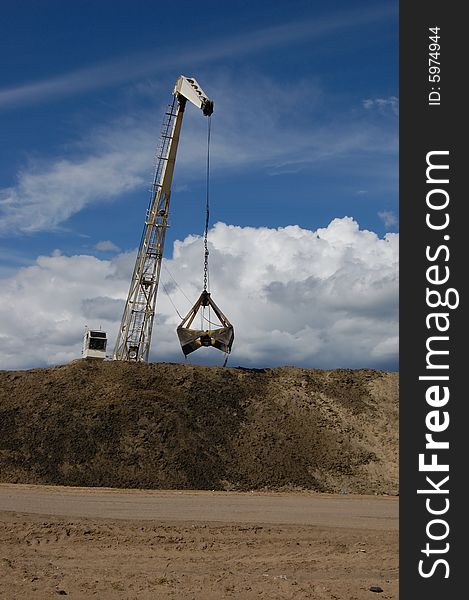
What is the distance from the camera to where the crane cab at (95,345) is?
42.7 m

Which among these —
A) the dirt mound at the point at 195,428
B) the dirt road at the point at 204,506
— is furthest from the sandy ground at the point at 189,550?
the dirt mound at the point at 195,428

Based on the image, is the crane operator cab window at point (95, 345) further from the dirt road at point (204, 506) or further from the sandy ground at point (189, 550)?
the sandy ground at point (189, 550)

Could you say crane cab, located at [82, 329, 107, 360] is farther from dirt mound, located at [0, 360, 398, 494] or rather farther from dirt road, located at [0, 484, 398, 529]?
dirt road, located at [0, 484, 398, 529]

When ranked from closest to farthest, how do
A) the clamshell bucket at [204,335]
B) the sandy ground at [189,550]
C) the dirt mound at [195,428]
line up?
1. the sandy ground at [189,550]
2. the dirt mound at [195,428]
3. the clamshell bucket at [204,335]

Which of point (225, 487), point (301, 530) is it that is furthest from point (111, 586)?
point (225, 487)

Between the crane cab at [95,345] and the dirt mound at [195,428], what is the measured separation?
104 inches

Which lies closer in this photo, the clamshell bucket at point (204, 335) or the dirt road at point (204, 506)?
the dirt road at point (204, 506)

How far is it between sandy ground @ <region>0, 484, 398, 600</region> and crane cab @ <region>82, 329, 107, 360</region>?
17.3 m

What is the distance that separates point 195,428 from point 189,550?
59.2 ft

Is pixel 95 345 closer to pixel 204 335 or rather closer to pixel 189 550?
pixel 204 335

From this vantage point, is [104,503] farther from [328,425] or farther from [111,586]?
[328,425]

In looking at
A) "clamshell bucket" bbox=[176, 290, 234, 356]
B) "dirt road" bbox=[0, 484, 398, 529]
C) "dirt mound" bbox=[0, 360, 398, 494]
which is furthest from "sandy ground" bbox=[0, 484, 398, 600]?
"clamshell bucket" bbox=[176, 290, 234, 356]

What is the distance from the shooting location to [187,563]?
1588 centimetres

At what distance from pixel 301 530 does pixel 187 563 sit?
16.8 ft
